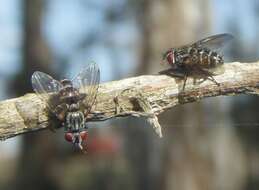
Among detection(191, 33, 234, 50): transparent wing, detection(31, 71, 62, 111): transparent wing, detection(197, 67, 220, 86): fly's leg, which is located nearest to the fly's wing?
detection(31, 71, 62, 111): transparent wing

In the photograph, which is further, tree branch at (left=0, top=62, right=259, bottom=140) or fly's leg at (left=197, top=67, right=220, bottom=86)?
fly's leg at (left=197, top=67, right=220, bottom=86)

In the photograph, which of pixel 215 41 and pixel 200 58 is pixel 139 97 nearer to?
pixel 200 58

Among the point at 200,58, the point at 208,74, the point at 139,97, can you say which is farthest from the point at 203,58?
the point at 139,97

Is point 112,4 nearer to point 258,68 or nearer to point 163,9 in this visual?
point 163,9

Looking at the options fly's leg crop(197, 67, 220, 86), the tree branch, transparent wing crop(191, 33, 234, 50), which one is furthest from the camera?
transparent wing crop(191, 33, 234, 50)

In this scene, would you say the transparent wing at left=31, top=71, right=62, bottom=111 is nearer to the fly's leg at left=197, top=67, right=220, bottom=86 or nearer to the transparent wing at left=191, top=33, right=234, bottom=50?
the fly's leg at left=197, top=67, right=220, bottom=86

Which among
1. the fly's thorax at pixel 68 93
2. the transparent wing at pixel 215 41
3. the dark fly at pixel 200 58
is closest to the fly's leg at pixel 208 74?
the dark fly at pixel 200 58

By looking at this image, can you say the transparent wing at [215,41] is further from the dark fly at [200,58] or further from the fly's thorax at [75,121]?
the fly's thorax at [75,121]
